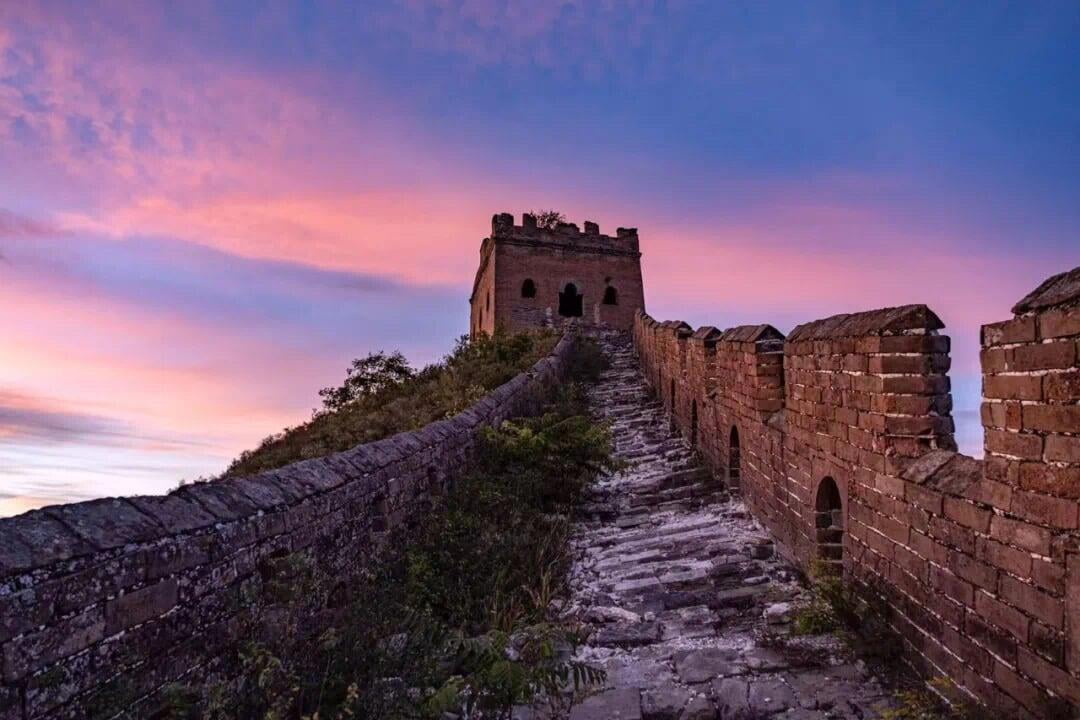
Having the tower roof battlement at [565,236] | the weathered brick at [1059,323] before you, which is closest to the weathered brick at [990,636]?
the weathered brick at [1059,323]

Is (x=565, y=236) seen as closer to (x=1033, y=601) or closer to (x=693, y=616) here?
(x=693, y=616)

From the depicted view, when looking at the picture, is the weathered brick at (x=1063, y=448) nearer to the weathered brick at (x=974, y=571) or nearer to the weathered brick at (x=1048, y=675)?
the weathered brick at (x=974, y=571)

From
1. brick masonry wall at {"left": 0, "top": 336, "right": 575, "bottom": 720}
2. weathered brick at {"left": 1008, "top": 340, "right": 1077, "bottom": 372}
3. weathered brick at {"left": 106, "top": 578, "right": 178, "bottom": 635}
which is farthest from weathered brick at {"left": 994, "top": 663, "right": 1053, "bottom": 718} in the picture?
weathered brick at {"left": 106, "top": 578, "right": 178, "bottom": 635}

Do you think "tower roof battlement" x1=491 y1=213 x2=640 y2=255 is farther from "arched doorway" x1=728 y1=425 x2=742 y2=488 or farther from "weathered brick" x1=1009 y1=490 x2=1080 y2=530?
"weathered brick" x1=1009 y1=490 x2=1080 y2=530

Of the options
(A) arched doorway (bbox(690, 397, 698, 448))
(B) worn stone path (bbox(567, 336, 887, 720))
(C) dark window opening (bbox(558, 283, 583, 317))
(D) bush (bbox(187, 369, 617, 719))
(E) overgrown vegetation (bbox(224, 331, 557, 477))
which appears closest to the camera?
(D) bush (bbox(187, 369, 617, 719))

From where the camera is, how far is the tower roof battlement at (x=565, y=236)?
33.2m

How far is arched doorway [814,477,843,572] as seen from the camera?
233 inches

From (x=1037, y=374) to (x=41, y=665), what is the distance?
14.7 ft

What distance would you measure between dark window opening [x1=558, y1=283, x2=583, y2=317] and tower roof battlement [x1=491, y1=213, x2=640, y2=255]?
2090 millimetres

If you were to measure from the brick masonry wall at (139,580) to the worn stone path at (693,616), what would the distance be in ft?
6.68

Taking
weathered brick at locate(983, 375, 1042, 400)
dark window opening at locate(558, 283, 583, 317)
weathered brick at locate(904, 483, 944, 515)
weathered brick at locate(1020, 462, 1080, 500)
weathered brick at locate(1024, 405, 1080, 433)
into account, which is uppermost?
dark window opening at locate(558, 283, 583, 317)

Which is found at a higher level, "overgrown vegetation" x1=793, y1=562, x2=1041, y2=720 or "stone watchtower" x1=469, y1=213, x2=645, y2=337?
"stone watchtower" x1=469, y1=213, x2=645, y2=337

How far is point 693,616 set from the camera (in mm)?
5551

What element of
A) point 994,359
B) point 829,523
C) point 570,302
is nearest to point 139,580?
point 994,359
